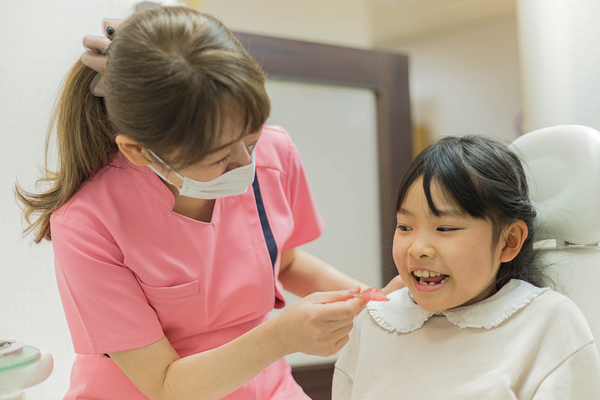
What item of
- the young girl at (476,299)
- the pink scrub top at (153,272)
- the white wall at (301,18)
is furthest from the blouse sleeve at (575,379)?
the white wall at (301,18)

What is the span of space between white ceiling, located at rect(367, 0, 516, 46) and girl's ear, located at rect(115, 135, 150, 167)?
10.0 feet

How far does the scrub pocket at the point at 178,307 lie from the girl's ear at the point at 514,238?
66cm

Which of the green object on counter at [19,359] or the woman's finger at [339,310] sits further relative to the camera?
the green object on counter at [19,359]

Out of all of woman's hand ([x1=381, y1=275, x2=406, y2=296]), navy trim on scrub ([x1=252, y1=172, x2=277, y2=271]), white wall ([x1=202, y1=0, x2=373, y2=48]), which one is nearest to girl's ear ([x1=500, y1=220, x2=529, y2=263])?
woman's hand ([x1=381, y1=275, x2=406, y2=296])

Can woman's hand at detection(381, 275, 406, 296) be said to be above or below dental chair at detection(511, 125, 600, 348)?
below

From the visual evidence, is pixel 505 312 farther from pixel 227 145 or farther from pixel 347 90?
pixel 347 90

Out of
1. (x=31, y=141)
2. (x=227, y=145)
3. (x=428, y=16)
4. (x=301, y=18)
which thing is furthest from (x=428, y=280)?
(x=428, y=16)

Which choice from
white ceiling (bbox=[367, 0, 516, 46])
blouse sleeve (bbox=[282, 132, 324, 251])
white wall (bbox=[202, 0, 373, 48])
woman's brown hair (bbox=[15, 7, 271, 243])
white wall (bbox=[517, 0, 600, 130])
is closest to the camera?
woman's brown hair (bbox=[15, 7, 271, 243])

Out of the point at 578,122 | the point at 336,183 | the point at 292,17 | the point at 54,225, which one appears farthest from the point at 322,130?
the point at 54,225

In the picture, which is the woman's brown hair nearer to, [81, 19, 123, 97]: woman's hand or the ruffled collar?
[81, 19, 123, 97]: woman's hand

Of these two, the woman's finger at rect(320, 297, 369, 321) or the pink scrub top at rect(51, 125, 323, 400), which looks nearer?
the woman's finger at rect(320, 297, 369, 321)

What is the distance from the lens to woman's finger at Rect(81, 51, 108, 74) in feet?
3.36

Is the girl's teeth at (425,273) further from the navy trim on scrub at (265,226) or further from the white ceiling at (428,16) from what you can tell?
the white ceiling at (428,16)

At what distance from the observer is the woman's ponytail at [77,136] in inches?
43.8
